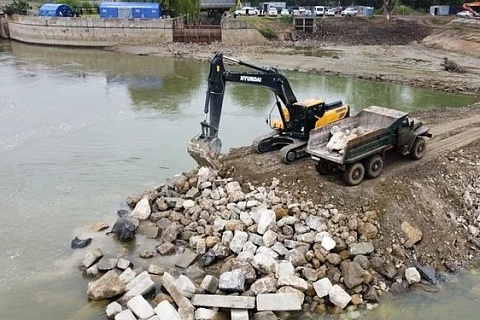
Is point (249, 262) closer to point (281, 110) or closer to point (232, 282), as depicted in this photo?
point (232, 282)

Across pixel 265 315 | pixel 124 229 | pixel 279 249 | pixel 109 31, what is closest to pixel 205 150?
pixel 124 229

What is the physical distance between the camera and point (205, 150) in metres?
14.3

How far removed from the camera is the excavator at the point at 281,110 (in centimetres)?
1397

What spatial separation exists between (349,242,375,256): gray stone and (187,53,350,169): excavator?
3814 mm

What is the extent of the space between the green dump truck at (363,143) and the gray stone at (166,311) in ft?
17.7

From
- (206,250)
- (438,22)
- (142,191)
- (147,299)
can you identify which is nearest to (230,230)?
(206,250)

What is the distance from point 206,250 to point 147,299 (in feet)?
6.45

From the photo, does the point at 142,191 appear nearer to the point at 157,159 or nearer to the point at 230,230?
the point at 157,159

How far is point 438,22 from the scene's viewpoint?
177 feet

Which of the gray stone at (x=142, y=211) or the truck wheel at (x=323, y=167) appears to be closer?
the truck wheel at (x=323, y=167)

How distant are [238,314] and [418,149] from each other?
301 inches

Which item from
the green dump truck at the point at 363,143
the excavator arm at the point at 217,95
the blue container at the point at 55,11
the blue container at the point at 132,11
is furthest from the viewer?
the blue container at the point at 55,11

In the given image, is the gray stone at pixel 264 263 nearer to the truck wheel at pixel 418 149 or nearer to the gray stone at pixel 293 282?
the gray stone at pixel 293 282

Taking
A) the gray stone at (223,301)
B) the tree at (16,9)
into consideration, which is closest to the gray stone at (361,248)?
the gray stone at (223,301)
